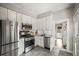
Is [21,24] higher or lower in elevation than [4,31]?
higher

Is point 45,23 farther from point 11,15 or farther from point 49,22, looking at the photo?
point 11,15

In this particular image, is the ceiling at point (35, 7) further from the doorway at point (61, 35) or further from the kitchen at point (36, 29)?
the doorway at point (61, 35)

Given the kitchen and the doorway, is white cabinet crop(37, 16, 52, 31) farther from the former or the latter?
the doorway

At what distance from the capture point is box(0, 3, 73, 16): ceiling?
5.15 feet

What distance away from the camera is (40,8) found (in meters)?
1.62

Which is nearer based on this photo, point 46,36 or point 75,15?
point 75,15

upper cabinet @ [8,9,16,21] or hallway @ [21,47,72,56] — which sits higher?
upper cabinet @ [8,9,16,21]

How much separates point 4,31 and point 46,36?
35.1 inches

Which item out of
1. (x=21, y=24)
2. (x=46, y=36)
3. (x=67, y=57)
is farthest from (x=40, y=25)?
(x=67, y=57)

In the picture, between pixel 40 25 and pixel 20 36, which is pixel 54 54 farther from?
pixel 20 36

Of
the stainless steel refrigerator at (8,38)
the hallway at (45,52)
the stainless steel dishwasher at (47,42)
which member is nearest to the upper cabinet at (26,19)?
the stainless steel refrigerator at (8,38)

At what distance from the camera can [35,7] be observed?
161 centimetres

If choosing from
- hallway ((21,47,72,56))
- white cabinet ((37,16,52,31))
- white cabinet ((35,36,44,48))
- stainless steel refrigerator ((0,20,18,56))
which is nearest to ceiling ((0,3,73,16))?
white cabinet ((37,16,52,31))

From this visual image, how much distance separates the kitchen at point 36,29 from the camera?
156 cm
